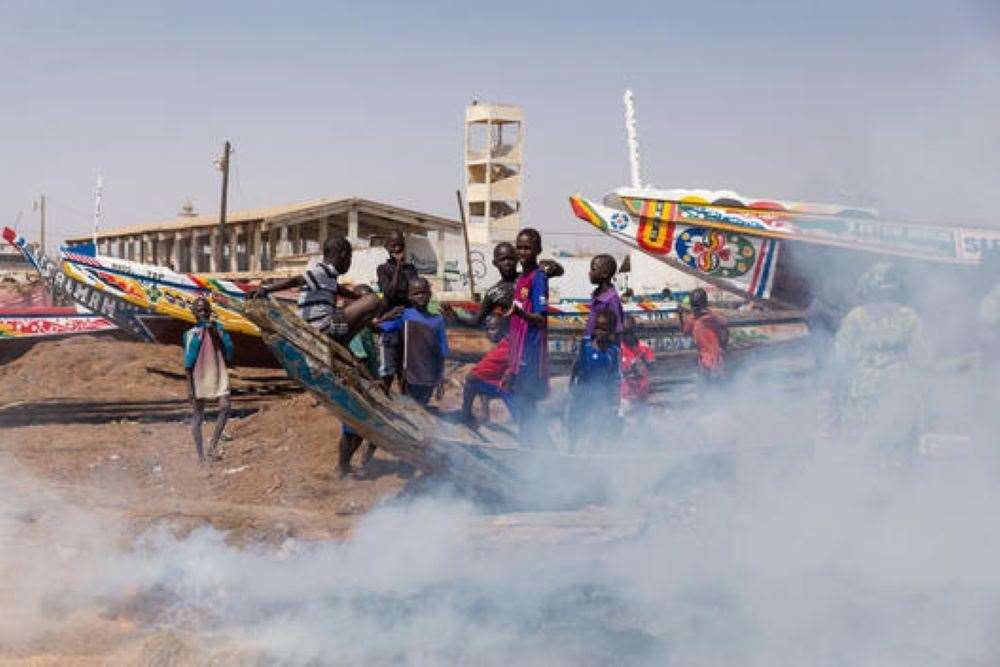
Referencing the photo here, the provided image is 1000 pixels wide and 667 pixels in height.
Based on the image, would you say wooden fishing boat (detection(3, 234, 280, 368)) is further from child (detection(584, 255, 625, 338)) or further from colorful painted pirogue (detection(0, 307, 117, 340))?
child (detection(584, 255, 625, 338))

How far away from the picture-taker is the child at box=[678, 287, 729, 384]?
30.7 ft

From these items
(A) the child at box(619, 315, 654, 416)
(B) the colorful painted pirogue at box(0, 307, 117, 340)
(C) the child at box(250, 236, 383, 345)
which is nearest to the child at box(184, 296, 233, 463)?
(C) the child at box(250, 236, 383, 345)

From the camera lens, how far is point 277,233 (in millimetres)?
31391

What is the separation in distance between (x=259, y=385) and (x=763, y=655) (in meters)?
9.63

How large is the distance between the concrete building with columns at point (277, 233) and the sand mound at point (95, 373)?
10215 millimetres

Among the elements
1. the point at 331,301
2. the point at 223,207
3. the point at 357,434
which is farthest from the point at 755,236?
the point at 223,207

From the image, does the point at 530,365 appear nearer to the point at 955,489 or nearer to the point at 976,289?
the point at 955,489

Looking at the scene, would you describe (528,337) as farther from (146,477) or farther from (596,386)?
(146,477)

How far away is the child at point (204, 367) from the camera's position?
28.6 feet

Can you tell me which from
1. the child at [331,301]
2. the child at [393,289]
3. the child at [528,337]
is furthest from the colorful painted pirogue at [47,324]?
the child at [528,337]

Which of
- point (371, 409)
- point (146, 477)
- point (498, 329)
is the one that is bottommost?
point (146, 477)

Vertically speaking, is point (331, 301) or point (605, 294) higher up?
point (605, 294)

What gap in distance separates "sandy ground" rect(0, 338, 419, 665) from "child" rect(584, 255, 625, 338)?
5.80ft

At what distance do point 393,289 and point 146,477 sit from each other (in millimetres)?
2925
